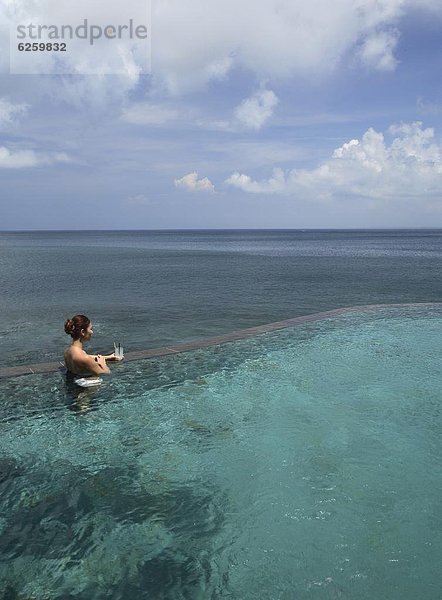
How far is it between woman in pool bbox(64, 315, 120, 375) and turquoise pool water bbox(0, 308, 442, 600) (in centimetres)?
48

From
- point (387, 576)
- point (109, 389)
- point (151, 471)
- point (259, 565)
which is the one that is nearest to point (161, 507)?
point (151, 471)

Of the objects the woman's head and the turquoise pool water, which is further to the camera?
the woman's head

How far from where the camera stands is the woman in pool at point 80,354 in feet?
32.0

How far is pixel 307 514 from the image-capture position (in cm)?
593

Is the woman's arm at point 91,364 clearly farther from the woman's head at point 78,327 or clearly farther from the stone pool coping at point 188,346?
the stone pool coping at point 188,346

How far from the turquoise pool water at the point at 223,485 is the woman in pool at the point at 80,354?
478 mm

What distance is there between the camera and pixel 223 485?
663 centimetres

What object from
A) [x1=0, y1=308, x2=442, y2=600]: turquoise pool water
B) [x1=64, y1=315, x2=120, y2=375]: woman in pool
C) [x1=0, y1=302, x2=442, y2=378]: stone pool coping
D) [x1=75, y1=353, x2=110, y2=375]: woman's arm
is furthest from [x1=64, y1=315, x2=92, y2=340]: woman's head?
[x1=0, y1=302, x2=442, y2=378]: stone pool coping

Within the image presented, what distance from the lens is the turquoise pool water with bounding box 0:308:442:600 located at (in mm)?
4902

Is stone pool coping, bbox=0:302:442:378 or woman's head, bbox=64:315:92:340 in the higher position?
woman's head, bbox=64:315:92:340

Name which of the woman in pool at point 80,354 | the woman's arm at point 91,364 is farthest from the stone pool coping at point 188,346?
the woman's arm at point 91,364

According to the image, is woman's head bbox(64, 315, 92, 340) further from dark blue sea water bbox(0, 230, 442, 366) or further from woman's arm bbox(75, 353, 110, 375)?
dark blue sea water bbox(0, 230, 442, 366)

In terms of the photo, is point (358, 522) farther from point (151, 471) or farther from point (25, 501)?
point (25, 501)

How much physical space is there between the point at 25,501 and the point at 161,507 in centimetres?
172
